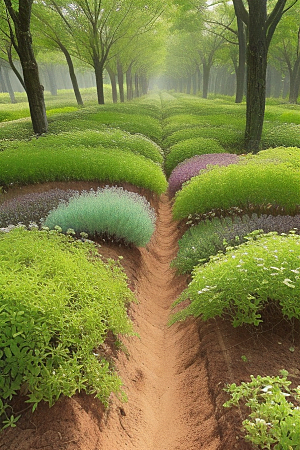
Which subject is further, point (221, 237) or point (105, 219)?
point (105, 219)

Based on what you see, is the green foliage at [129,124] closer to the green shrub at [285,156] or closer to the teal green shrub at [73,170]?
the teal green shrub at [73,170]

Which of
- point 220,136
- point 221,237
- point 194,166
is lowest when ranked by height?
point 221,237

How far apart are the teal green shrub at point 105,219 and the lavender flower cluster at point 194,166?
293 centimetres

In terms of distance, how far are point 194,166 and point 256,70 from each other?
4.23 m

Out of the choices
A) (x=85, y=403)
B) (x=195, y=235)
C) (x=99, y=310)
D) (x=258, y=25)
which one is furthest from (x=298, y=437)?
(x=258, y=25)

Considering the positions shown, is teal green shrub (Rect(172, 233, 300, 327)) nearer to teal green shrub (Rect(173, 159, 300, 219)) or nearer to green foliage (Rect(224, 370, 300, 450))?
green foliage (Rect(224, 370, 300, 450))

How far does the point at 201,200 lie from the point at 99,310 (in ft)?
11.6

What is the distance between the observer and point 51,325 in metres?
2.54

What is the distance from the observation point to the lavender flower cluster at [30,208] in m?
5.56

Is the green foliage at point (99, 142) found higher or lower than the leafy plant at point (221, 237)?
higher

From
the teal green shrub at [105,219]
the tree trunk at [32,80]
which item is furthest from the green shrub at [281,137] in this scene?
the tree trunk at [32,80]

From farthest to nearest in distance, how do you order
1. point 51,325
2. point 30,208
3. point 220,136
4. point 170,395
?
point 220,136, point 30,208, point 170,395, point 51,325

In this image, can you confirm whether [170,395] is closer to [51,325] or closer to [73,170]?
[51,325]

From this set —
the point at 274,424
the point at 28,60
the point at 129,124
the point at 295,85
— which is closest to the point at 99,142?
the point at 28,60
